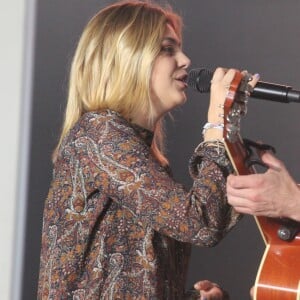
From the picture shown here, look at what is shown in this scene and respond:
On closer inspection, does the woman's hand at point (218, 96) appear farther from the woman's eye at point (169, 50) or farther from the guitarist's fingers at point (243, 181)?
the woman's eye at point (169, 50)

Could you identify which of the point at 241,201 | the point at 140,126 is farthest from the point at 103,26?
the point at 241,201

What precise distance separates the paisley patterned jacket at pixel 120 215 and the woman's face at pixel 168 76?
0.48 feet

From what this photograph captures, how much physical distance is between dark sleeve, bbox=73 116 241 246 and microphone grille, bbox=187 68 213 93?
0.42ft

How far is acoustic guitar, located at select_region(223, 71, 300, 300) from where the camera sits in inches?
48.0

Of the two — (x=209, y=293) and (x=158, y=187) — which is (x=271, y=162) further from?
(x=209, y=293)

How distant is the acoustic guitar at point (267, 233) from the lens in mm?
1220

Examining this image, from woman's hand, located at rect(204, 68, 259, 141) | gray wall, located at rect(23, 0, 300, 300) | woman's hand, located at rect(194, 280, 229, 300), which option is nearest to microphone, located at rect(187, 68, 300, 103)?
woman's hand, located at rect(204, 68, 259, 141)

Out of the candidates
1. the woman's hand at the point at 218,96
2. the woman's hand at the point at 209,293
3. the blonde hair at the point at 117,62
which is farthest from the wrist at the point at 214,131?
the woman's hand at the point at 209,293

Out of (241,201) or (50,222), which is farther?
(50,222)

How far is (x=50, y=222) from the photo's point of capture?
54.5 inches

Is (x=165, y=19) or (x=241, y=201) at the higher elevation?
(x=165, y=19)

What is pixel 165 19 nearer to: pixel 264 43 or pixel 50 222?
pixel 50 222

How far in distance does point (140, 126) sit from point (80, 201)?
0.21 metres

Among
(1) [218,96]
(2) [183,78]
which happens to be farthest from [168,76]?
(1) [218,96]
